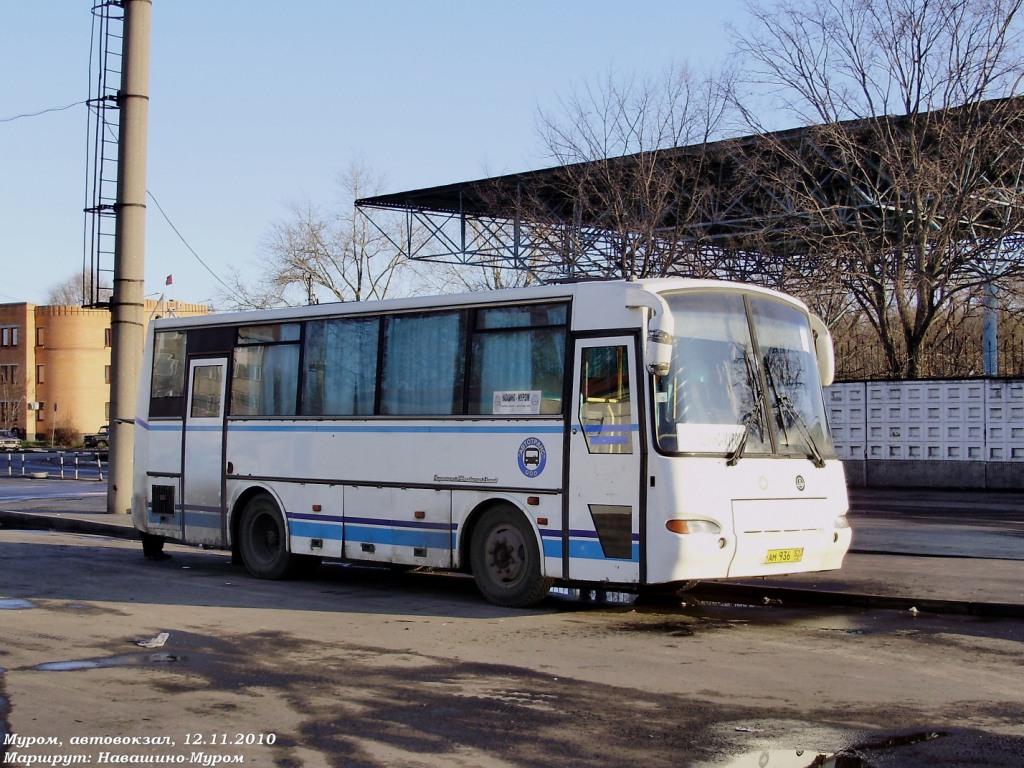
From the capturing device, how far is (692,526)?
10.7 metres

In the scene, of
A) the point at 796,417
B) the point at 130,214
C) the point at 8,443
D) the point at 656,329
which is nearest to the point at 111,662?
the point at 656,329

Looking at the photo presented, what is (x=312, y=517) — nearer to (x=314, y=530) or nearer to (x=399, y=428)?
(x=314, y=530)

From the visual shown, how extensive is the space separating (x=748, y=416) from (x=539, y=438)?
1.96 metres

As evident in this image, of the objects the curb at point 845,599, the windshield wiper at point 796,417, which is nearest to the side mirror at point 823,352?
the windshield wiper at point 796,417

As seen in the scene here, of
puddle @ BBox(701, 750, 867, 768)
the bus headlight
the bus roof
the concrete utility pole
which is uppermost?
the concrete utility pole

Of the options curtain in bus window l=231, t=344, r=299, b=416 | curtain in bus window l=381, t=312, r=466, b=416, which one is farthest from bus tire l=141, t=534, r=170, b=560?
curtain in bus window l=381, t=312, r=466, b=416

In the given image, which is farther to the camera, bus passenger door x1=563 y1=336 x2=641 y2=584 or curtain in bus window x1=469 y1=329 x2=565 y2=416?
curtain in bus window x1=469 y1=329 x2=565 y2=416

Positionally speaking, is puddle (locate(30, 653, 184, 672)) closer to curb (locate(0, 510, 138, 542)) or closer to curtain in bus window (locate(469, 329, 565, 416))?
curtain in bus window (locate(469, 329, 565, 416))

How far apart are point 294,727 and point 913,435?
2378cm

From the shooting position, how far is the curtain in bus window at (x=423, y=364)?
1276 cm

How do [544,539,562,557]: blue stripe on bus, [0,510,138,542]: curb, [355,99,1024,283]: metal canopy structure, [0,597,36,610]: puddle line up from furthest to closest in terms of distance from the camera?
[355,99,1024,283]: metal canopy structure, [0,510,138,542]: curb, [0,597,36,610]: puddle, [544,539,562,557]: blue stripe on bus

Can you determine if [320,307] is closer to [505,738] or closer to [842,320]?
[505,738]

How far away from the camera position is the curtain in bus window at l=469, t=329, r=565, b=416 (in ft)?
38.9

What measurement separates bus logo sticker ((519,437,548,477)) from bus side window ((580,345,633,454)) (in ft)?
1.78
